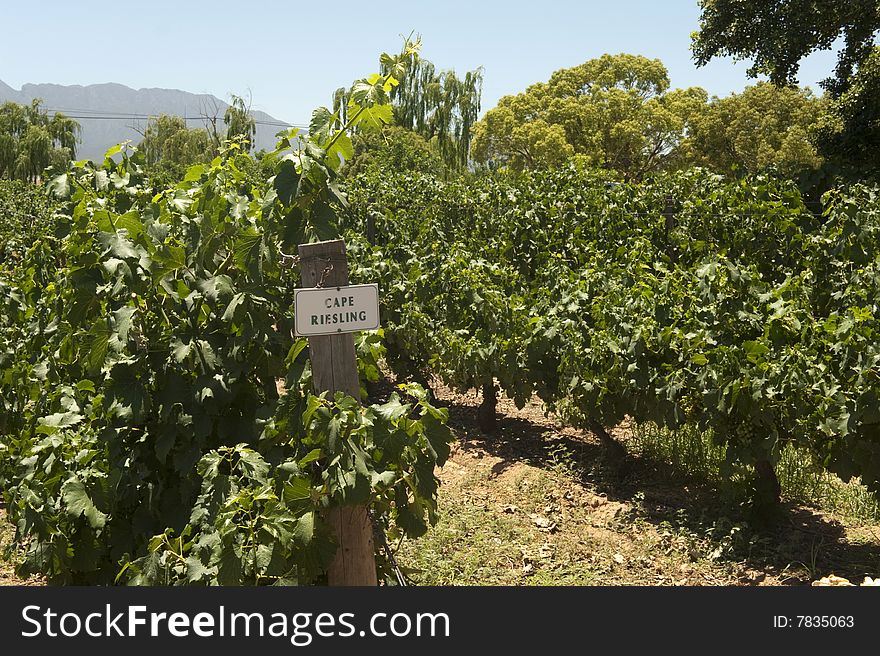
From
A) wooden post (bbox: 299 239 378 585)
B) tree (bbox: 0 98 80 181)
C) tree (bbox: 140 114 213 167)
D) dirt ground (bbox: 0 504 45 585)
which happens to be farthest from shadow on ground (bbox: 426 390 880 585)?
tree (bbox: 0 98 80 181)

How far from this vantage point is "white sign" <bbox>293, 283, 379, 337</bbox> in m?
2.57

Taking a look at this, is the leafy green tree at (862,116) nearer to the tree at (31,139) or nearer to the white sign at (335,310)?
the white sign at (335,310)

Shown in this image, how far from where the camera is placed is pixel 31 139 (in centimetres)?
3244

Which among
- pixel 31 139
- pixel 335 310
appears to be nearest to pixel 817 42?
pixel 335 310

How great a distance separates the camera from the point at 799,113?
2372 centimetres

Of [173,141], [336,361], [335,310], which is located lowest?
[336,361]

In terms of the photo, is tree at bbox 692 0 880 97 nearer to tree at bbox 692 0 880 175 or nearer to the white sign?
tree at bbox 692 0 880 175

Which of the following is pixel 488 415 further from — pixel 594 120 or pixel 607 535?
pixel 594 120

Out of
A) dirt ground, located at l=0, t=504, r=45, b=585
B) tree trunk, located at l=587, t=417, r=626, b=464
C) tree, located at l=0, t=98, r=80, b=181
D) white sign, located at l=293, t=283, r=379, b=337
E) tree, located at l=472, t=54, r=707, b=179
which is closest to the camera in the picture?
white sign, located at l=293, t=283, r=379, b=337

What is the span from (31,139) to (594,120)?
21.6 m

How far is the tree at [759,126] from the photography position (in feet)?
75.3

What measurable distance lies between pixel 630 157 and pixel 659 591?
25301 millimetres

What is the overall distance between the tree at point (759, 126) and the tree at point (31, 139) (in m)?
22.2

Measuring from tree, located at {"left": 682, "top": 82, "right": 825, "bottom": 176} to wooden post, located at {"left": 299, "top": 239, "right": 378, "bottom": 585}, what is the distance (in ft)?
73.7
